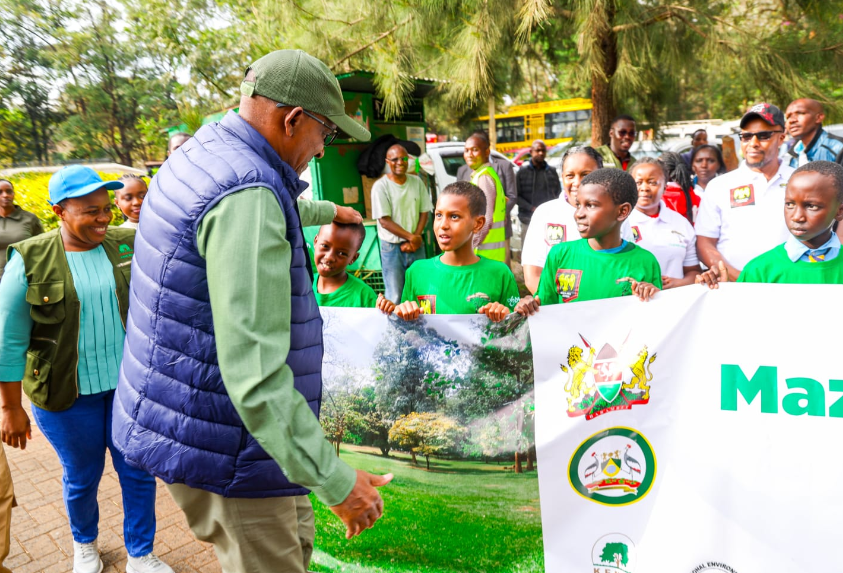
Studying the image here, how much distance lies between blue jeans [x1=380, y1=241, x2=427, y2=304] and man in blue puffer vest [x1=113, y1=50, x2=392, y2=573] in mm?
4581

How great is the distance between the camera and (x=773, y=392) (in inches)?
104

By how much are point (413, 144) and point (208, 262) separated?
662cm

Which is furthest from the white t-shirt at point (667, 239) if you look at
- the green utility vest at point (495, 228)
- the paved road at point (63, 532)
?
the paved road at point (63, 532)

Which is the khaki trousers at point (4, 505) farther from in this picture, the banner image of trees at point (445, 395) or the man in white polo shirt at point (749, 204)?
the man in white polo shirt at point (749, 204)

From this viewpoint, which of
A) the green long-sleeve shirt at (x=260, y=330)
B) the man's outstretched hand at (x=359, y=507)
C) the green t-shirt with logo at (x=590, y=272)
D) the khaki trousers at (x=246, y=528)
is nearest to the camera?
the green long-sleeve shirt at (x=260, y=330)

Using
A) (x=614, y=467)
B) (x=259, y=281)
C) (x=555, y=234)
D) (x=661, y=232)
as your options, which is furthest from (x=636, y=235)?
(x=259, y=281)

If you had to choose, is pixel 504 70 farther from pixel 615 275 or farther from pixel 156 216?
pixel 156 216

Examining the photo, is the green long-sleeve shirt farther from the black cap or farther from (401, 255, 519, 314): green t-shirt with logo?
the black cap

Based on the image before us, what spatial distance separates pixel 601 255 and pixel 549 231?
778 millimetres

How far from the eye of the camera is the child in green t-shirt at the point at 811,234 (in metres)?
2.91

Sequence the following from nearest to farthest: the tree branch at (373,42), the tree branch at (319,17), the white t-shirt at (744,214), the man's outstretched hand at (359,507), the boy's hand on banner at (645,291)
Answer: the man's outstretched hand at (359,507), the boy's hand on banner at (645,291), the white t-shirt at (744,214), the tree branch at (373,42), the tree branch at (319,17)

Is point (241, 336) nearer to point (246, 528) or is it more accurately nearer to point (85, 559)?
point (246, 528)

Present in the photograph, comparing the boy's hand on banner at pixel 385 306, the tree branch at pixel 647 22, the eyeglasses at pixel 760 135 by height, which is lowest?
the boy's hand on banner at pixel 385 306

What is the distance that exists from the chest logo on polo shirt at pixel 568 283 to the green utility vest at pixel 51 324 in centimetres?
237
